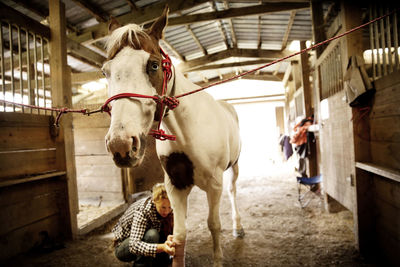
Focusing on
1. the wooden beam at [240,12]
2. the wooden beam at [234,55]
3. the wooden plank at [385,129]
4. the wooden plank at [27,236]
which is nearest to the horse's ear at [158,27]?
the wooden plank at [385,129]

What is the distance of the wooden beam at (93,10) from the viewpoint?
333 cm

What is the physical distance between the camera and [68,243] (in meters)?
2.48

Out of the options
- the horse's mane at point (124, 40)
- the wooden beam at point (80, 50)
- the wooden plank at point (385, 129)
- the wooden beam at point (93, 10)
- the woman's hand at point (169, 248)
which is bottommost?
the woman's hand at point (169, 248)

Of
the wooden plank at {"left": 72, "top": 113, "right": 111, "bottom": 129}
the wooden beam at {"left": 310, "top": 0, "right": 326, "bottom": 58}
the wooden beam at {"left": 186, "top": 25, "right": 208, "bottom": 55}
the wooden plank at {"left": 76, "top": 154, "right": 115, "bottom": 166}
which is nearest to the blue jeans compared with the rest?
the wooden plank at {"left": 76, "top": 154, "right": 115, "bottom": 166}

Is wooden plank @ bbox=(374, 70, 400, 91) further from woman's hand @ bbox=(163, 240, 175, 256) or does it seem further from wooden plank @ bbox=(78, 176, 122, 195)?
wooden plank @ bbox=(78, 176, 122, 195)

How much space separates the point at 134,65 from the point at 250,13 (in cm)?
379

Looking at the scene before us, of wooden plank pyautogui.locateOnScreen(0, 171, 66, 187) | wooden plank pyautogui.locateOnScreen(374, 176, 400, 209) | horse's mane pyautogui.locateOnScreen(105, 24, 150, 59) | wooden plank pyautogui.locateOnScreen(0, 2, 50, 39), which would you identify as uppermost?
wooden plank pyautogui.locateOnScreen(0, 2, 50, 39)

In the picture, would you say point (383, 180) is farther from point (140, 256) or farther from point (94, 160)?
point (94, 160)

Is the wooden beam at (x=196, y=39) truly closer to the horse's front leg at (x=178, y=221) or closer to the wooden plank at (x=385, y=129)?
the wooden plank at (x=385, y=129)

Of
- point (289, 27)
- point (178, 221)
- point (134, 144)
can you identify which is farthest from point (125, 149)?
point (289, 27)

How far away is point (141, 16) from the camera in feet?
12.4

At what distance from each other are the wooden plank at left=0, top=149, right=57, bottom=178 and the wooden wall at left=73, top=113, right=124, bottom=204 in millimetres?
1023

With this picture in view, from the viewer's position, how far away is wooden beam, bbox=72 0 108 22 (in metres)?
3.33

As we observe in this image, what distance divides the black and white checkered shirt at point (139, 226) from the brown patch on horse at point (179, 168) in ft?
1.38
